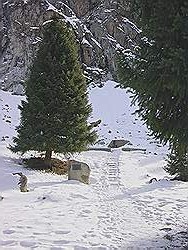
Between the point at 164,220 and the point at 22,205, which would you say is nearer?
the point at 164,220

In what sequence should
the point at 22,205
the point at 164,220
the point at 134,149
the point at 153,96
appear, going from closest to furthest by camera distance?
the point at 153,96 → the point at 164,220 → the point at 22,205 → the point at 134,149

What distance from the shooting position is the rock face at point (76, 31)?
47.2 metres

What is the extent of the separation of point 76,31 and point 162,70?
139ft

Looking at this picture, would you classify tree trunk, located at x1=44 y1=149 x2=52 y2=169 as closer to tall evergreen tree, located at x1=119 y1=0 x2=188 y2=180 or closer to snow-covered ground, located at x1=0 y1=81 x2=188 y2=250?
snow-covered ground, located at x1=0 y1=81 x2=188 y2=250

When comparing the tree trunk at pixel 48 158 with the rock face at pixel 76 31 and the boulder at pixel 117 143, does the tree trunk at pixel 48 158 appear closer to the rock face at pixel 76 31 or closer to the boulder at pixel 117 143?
the boulder at pixel 117 143

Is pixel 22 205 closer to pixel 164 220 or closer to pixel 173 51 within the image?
pixel 164 220

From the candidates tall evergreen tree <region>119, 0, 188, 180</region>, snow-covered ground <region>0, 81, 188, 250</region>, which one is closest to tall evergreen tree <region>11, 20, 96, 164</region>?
snow-covered ground <region>0, 81, 188, 250</region>

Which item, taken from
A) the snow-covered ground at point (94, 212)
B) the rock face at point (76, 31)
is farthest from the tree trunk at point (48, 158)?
the rock face at point (76, 31)

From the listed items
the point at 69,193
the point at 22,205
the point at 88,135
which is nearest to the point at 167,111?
the point at 22,205

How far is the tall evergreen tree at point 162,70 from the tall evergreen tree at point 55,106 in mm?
10475

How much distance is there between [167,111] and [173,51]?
121 centimetres

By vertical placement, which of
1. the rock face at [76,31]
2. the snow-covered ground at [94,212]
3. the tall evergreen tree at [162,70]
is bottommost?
the snow-covered ground at [94,212]

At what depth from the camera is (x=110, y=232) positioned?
26.0 ft

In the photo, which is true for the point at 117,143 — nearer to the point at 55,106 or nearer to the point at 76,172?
the point at 55,106
